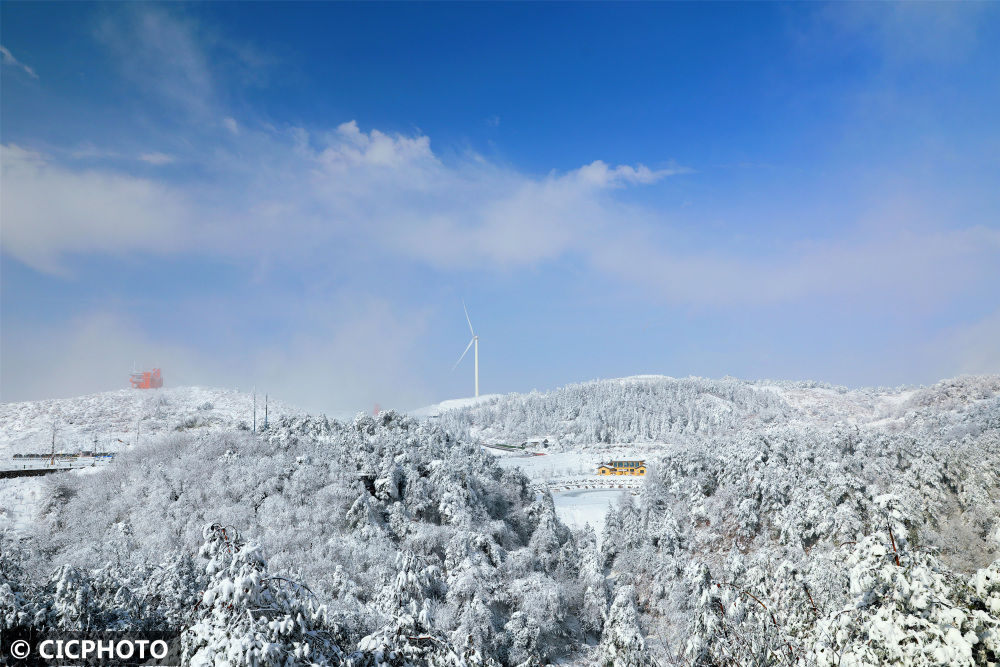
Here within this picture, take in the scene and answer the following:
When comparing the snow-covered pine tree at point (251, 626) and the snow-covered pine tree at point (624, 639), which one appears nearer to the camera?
the snow-covered pine tree at point (251, 626)

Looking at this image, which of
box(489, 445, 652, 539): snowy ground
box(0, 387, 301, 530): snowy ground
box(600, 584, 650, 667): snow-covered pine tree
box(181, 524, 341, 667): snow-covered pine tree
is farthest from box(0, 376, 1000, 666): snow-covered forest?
box(489, 445, 652, 539): snowy ground

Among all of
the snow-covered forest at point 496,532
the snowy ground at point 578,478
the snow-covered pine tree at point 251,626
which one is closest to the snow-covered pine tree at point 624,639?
the snow-covered forest at point 496,532

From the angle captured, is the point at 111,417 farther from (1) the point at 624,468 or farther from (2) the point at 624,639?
(1) the point at 624,468

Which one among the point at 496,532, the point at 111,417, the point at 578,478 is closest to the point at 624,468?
the point at 578,478

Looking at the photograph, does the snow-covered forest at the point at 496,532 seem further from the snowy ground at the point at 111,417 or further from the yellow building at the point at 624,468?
the yellow building at the point at 624,468

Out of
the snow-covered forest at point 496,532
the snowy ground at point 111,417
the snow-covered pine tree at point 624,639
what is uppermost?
the snowy ground at point 111,417

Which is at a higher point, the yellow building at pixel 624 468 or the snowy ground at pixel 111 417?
the snowy ground at pixel 111 417

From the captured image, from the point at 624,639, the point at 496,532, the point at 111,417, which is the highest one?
the point at 111,417

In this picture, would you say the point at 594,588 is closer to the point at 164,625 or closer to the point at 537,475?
the point at 164,625
